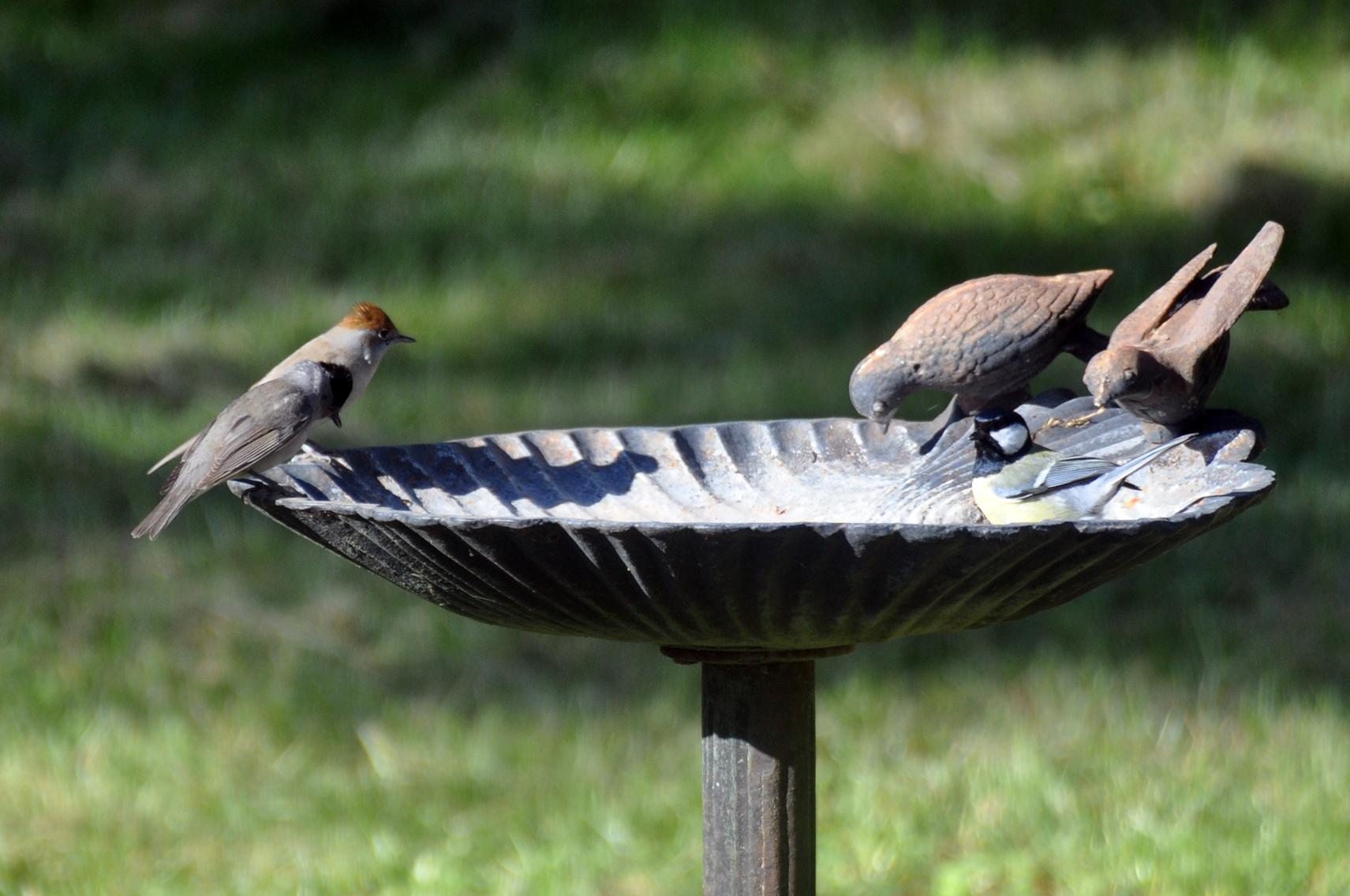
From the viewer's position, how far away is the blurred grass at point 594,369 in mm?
3297

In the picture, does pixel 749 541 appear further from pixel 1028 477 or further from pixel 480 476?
pixel 480 476

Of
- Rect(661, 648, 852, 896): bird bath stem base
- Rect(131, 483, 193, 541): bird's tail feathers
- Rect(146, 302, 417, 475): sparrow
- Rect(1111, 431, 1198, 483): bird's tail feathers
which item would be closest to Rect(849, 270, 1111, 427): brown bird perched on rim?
Rect(1111, 431, 1198, 483): bird's tail feathers

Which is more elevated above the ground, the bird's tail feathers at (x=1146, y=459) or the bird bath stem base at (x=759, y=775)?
the bird's tail feathers at (x=1146, y=459)

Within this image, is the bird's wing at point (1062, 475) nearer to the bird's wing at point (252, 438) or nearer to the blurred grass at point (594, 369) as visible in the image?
the bird's wing at point (252, 438)

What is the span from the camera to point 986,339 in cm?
189

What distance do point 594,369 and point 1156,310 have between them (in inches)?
135

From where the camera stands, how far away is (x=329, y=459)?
2172 millimetres

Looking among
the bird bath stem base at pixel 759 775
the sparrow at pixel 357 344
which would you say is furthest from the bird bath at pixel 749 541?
the sparrow at pixel 357 344

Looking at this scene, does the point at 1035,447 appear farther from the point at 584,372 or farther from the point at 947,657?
the point at 584,372

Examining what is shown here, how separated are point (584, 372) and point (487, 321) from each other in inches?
18.5

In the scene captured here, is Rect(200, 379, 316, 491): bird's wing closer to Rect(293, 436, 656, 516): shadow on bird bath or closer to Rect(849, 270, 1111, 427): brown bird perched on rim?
Rect(293, 436, 656, 516): shadow on bird bath

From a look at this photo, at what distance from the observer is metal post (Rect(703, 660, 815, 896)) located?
2092 mm

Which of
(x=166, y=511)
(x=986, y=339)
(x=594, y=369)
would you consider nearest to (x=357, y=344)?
(x=166, y=511)

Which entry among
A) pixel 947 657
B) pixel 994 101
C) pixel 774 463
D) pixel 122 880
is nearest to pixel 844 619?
pixel 774 463
